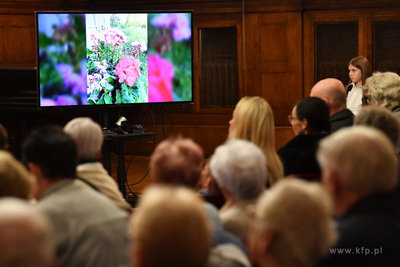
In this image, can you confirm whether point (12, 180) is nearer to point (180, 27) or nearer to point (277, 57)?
point (180, 27)

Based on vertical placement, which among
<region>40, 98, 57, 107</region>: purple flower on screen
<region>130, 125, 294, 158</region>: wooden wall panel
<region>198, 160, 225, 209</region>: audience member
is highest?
<region>40, 98, 57, 107</region>: purple flower on screen

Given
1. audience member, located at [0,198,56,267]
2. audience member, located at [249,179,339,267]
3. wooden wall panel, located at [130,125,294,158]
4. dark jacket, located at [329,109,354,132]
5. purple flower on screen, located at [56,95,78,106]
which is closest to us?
audience member, located at [0,198,56,267]

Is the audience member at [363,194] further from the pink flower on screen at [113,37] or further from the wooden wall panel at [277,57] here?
the wooden wall panel at [277,57]

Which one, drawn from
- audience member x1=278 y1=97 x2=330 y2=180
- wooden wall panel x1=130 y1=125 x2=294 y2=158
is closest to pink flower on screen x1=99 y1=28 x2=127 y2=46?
wooden wall panel x1=130 y1=125 x2=294 y2=158

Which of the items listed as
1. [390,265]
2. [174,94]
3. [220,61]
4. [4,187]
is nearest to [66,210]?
[4,187]

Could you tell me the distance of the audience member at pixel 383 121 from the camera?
3615 millimetres

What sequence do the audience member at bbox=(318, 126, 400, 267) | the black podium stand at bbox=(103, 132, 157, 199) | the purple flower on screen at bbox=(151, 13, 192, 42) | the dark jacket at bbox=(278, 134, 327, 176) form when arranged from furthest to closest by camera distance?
1. the purple flower on screen at bbox=(151, 13, 192, 42)
2. the black podium stand at bbox=(103, 132, 157, 199)
3. the dark jacket at bbox=(278, 134, 327, 176)
4. the audience member at bbox=(318, 126, 400, 267)

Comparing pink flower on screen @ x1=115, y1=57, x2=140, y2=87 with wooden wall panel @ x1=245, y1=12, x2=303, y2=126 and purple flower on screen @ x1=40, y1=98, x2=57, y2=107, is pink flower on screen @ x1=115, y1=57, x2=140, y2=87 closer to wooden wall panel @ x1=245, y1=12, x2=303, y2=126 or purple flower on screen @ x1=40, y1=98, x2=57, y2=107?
purple flower on screen @ x1=40, y1=98, x2=57, y2=107

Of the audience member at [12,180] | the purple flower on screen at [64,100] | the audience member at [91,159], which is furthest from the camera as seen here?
the purple flower on screen at [64,100]

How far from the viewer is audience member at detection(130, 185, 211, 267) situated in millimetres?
1643

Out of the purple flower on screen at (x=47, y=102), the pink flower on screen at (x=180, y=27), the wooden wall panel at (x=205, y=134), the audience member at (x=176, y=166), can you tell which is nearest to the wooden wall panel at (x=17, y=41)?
the wooden wall panel at (x=205, y=134)

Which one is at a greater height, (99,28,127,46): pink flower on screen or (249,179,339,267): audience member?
(99,28,127,46): pink flower on screen

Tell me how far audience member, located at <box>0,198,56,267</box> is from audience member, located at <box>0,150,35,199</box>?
1.08 metres

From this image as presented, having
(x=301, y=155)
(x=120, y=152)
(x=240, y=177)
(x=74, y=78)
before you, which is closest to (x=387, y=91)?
(x=301, y=155)
